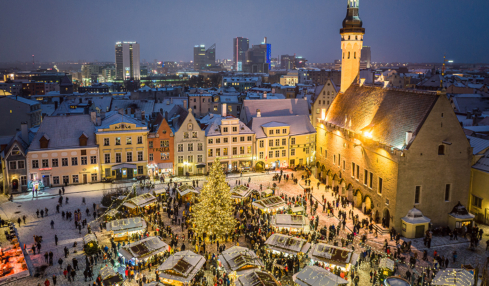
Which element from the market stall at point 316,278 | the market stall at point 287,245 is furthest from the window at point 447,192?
the market stall at point 316,278

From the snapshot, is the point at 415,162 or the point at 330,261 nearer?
the point at 330,261

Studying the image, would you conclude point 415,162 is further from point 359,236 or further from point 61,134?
point 61,134

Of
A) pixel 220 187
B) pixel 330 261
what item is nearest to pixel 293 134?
pixel 220 187

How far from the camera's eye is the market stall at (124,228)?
38.0m

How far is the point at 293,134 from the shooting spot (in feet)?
223

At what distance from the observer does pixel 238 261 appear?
31359 mm

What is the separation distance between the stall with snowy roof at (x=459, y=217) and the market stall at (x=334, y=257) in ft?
53.1

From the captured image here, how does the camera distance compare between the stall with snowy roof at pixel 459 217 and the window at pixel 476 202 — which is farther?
the window at pixel 476 202

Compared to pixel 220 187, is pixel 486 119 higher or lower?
higher

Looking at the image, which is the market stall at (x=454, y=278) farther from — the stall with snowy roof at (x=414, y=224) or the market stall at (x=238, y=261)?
the market stall at (x=238, y=261)

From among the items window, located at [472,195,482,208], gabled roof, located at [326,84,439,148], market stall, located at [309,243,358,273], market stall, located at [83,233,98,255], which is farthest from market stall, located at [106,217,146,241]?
window, located at [472,195,482,208]

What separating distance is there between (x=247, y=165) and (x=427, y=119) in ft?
105

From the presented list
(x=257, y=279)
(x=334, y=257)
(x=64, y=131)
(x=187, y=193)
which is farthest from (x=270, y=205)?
(x=64, y=131)

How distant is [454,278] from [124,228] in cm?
2953
